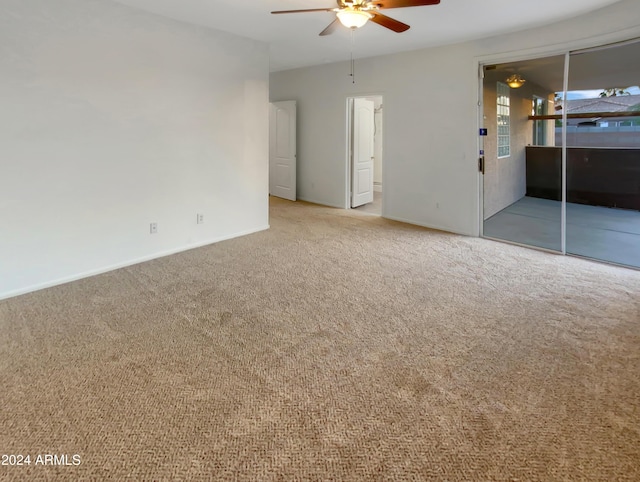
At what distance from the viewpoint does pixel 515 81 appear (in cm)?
541

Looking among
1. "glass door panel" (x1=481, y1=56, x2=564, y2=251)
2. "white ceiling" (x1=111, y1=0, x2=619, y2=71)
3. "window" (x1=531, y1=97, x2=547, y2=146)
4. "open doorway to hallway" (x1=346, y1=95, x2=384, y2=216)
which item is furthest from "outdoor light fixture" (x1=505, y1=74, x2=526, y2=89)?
"open doorway to hallway" (x1=346, y1=95, x2=384, y2=216)

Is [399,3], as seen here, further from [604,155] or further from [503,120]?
[604,155]

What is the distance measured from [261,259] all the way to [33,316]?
85.8 inches

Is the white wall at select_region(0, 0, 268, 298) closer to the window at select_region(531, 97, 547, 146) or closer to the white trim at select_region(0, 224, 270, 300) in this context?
the white trim at select_region(0, 224, 270, 300)

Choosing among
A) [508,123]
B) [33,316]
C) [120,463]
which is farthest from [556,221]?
[33,316]

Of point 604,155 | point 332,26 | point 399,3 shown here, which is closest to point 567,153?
point 604,155

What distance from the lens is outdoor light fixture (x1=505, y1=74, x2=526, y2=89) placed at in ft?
17.5

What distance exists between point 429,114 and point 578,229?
2519 mm

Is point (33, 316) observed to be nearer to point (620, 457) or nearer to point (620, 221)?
point (620, 457)

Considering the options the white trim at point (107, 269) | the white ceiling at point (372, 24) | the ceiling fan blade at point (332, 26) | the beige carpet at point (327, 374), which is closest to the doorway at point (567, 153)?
the white ceiling at point (372, 24)

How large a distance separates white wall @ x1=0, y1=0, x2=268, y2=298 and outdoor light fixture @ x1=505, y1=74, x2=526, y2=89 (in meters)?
3.27

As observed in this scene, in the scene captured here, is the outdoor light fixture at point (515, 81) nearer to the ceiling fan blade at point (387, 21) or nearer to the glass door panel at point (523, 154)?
the glass door panel at point (523, 154)

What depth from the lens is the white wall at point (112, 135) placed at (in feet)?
11.7

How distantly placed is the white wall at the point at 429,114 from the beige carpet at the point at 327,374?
6.29 feet
